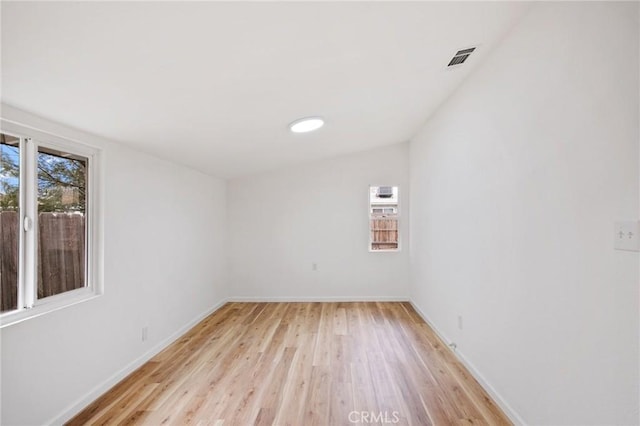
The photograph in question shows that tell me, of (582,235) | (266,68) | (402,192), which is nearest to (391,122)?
(402,192)

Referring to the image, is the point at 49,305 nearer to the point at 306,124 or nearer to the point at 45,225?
the point at 45,225

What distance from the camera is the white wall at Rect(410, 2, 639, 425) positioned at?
1.16m

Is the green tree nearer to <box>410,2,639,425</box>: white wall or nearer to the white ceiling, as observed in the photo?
the white ceiling

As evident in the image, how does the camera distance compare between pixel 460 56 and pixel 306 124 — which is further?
pixel 306 124

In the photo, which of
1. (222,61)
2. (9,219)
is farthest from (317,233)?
(9,219)

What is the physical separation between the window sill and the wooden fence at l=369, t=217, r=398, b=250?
11.8 ft

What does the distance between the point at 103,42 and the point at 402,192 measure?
13.4 ft

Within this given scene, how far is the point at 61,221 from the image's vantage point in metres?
1.97

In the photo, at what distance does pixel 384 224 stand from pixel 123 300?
3572 mm

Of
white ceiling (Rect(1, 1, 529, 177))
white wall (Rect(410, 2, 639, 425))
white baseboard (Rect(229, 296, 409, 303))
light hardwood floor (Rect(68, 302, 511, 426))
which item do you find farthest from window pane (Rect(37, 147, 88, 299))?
white wall (Rect(410, 2, 639, 425))

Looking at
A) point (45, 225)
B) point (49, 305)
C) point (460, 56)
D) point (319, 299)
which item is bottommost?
point (319, 299)

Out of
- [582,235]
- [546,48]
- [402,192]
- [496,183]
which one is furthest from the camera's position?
[402,192]

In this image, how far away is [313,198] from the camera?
4637 millimetres

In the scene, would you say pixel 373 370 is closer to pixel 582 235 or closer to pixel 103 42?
pixel 582 235
